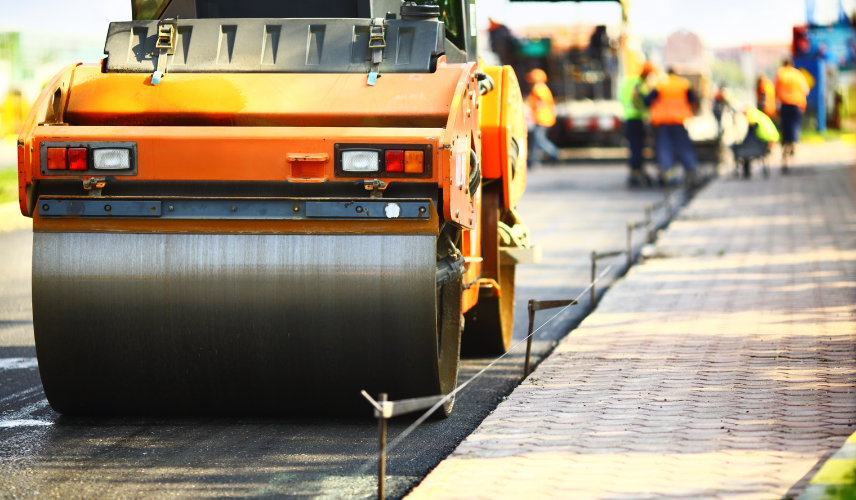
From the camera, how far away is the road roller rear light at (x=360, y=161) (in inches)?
189

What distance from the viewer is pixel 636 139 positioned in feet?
63.4

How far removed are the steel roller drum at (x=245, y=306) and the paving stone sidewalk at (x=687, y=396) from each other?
627mm

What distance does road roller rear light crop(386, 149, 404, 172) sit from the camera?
4.80 metres

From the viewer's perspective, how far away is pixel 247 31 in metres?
5.37

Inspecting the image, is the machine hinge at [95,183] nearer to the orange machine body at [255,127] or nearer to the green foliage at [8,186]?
the orange machine body at [255,127]

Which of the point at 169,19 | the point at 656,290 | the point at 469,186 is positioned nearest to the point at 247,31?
the point at 169,19

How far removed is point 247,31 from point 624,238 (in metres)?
8.79

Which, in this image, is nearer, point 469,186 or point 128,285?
point 128,285

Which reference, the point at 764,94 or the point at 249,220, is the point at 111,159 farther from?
the point at 764,94

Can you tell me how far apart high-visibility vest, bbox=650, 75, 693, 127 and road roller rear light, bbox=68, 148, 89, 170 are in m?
14.4

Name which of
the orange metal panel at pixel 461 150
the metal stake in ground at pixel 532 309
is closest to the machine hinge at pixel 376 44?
the orange metal panel at pixel 461 150

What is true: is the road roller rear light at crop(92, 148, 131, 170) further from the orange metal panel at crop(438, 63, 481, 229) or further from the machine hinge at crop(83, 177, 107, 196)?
the orange metal panel at crop(438, 63, 481, 229)

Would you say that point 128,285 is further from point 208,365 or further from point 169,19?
point 169,19

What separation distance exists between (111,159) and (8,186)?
14.1 metres
